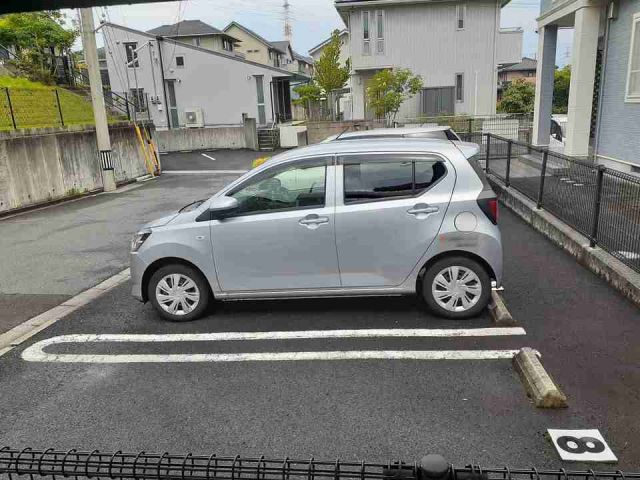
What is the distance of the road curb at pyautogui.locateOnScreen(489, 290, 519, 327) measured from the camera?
16.1 ft

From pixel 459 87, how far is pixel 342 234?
2299 cm

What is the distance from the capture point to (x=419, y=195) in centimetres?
501

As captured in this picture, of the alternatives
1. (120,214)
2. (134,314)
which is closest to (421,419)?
(134,314)

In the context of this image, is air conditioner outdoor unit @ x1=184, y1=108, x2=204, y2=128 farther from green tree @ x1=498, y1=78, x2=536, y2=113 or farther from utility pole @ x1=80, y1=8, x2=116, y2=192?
green tree @ x1=498, y1=78, x2=536, y2=113

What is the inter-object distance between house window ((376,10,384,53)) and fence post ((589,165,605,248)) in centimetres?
2080

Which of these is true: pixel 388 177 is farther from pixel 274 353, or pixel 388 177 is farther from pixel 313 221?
pixel 274 353

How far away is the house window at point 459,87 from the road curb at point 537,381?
23488 mm

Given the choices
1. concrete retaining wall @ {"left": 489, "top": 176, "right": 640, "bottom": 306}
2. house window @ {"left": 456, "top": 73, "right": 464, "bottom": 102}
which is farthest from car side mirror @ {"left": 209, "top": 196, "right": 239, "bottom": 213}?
house window @ {"left": 456, "top": 73, "right": 464, "bottom": 102}

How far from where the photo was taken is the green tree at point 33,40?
20.7 meters

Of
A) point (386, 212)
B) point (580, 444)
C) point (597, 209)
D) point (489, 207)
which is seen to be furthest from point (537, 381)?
point (597, 209)

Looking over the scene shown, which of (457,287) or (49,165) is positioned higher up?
(49,165)

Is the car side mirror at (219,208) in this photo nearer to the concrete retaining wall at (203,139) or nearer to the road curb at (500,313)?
the road curb at (500,313)

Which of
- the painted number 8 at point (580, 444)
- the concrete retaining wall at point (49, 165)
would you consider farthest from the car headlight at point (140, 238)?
the concrete retaining wall at point (49, 165)

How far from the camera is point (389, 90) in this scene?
2339 cm
